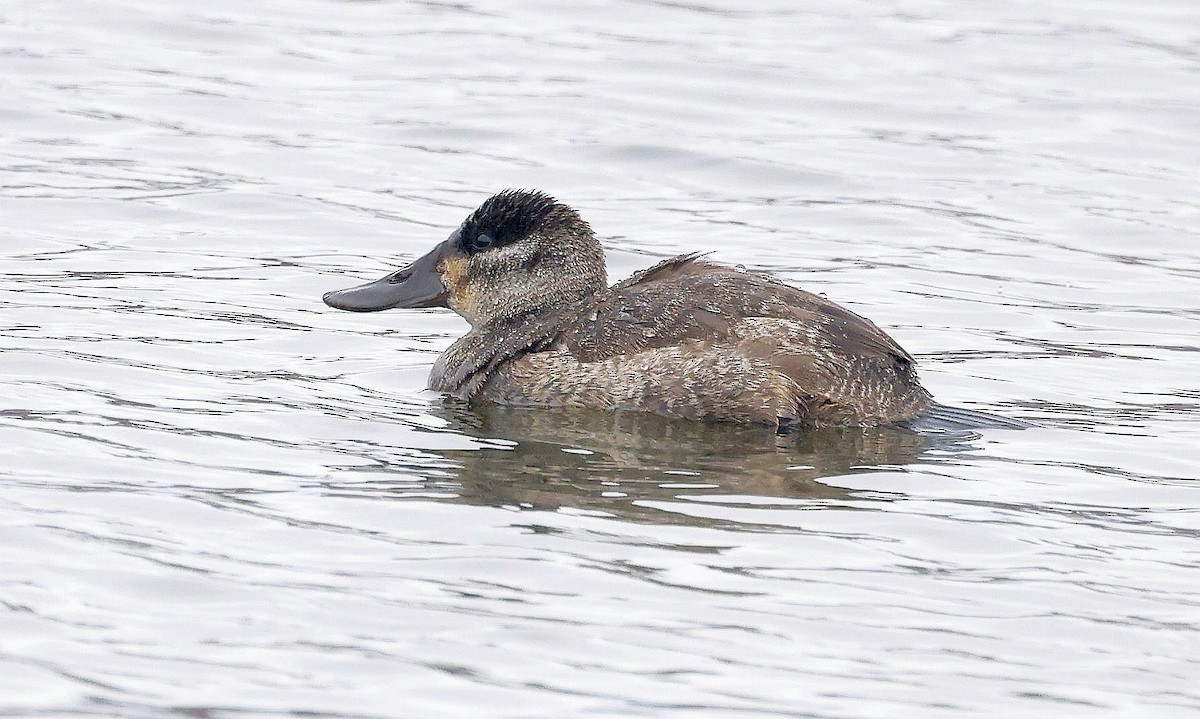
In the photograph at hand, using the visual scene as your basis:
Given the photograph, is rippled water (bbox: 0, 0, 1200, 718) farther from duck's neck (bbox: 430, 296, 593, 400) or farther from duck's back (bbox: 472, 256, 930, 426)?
duck's neck (bbox: 430, 296, 593, 400)

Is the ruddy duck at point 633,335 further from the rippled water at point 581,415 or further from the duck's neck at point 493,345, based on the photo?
the rippled water at point 581,415

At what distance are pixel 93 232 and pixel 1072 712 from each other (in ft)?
25.4

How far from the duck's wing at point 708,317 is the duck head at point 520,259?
371 mm

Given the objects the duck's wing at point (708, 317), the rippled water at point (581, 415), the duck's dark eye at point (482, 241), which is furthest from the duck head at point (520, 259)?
the rippled water at point (581, 415)

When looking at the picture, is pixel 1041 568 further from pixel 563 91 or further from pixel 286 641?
pixel 563 91

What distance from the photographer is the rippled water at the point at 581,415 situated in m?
5.11

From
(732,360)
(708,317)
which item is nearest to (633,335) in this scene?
(708,317)

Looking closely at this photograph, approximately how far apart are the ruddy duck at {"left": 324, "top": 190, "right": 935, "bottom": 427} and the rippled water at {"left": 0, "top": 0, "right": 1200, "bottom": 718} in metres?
0.17

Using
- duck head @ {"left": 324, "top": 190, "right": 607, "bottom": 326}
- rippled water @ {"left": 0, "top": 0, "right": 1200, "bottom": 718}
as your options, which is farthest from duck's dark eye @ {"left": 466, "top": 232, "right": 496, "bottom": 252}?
rippled water @ {"left": 0, "top": 0, "right": 1200, "bottom": 718}

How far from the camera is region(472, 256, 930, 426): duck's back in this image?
759 cm

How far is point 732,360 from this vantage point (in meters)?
7.64

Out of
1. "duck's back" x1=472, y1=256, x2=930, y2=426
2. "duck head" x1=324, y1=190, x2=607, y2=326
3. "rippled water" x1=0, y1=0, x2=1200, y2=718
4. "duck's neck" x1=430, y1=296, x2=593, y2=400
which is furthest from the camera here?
"duck head" x1=324, y1=190, x2=607, y2=326

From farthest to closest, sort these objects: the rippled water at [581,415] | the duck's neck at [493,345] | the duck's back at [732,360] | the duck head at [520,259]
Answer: the duck head at [520,259]
the duck's neck at [493,345]
the duck's back at [732,360]
the rippled water at [581,415]

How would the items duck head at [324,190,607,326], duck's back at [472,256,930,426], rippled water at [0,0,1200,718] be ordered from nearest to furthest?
rippled water at [0,0,1200,718], duck's back at [472,256,930,426], duck head at [324,190,607,326]
